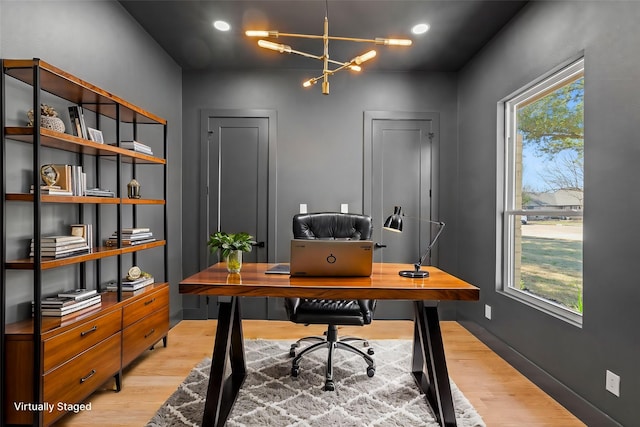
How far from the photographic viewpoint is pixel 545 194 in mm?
2693

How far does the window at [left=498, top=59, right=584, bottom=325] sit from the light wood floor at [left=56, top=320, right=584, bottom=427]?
22.2 inches

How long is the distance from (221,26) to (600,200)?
3.01 meters

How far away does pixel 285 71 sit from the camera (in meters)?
4.05

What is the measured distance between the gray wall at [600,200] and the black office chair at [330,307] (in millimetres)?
1194

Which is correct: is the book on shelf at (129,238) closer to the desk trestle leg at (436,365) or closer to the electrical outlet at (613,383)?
the desk trestle leg at (436,365)

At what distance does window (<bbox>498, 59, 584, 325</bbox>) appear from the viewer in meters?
2.36

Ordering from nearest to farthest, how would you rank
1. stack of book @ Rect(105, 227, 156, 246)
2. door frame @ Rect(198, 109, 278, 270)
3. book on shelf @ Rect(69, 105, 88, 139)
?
book on shelf @ Rect(69, 105, 88, 139), stack of book @ Rect(105, 227, 156, 246), door frame @ Rect(198, 109, 278, 270)

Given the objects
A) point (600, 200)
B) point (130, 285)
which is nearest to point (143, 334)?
point (130, 285)

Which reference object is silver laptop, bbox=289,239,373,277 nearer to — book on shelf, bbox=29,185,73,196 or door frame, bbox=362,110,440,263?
book on shelf, bbox=29,185,73,196

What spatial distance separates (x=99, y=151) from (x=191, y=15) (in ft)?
4.47

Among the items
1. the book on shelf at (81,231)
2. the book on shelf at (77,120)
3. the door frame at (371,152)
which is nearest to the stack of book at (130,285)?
the book on shelf at (81,231)

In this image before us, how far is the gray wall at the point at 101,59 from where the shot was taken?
6.39 feet

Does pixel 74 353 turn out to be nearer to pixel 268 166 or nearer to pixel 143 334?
pixel 143 334

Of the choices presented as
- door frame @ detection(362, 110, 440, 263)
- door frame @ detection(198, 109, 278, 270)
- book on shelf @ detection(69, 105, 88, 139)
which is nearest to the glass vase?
book on shelf @ detection(69, 105, 88, 139)
